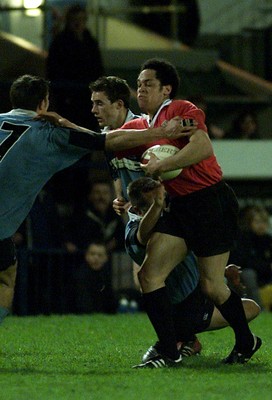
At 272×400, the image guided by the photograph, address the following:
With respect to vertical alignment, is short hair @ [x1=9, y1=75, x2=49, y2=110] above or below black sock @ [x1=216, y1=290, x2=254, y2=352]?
above

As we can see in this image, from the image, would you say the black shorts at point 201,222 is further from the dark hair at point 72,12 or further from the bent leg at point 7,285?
the dark hair at point 72,12

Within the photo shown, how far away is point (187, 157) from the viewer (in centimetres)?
804

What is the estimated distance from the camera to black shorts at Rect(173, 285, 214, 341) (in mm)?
9141

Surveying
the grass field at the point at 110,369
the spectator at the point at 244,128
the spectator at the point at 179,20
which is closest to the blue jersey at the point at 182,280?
the grass field at the point at 110,369

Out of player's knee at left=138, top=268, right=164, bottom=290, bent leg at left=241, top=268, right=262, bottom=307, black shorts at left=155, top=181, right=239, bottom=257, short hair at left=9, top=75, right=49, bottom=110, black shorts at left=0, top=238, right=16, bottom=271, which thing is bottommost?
bent leg at left=241, top=268, right=262, bottom=307

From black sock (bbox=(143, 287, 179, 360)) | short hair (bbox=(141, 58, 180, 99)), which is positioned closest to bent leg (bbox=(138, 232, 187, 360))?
black sock (bbox=(143, 287, 179, 360))

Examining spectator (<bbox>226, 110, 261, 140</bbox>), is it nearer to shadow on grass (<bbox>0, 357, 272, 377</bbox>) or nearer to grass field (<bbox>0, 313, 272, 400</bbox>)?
grass field (<bbox>0, 313, 272, 400</bbox>)

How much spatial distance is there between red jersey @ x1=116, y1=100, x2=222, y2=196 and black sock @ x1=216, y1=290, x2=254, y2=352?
75 centimetres

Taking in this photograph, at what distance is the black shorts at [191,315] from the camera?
914 cm

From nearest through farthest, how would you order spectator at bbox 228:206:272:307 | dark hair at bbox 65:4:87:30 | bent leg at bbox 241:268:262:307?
1. dark hair at bbox 65:4:87:30
2. bent leg at bbox 241:268:262:307
3. spectator at bbox 228:206:272:307

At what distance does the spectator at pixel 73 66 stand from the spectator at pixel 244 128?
326cm

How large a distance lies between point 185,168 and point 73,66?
6.87 meters

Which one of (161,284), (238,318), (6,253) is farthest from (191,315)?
(6,253)

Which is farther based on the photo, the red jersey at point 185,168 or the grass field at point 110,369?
the red jersey at point 185,168
